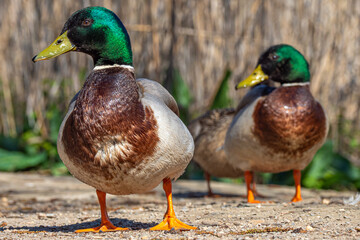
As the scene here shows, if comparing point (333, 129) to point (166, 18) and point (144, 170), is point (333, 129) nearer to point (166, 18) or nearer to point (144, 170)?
point (166, 18)

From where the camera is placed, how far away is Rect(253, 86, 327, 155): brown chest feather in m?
4.34

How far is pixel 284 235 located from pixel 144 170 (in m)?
0.79

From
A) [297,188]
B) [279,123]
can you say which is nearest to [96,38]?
[279,123]

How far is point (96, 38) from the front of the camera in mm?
3039

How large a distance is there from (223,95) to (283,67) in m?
2.30

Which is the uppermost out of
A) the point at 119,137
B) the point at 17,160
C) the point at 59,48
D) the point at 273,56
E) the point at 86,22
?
the point at 86,22

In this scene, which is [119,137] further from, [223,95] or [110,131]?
[223,95]

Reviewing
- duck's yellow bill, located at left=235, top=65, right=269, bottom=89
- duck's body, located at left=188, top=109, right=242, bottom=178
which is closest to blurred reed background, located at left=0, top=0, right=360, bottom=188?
duck's body, located at left=188, top=109, right=242, bottom=178

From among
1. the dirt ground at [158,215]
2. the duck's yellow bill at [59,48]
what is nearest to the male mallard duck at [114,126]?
the duck's yellow bill at [59,48]

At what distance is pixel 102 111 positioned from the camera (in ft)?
9.12

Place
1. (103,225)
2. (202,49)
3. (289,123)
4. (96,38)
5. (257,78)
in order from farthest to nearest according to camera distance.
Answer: (202,49) < (257,78) < (289,123) < (103,225) < (96,38)

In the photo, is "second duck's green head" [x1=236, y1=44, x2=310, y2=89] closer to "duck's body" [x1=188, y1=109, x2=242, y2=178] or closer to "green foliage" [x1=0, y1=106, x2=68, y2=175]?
"duck's body" [x1=188, y1=109, x2=242, y2=178]

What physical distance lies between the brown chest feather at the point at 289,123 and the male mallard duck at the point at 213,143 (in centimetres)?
110

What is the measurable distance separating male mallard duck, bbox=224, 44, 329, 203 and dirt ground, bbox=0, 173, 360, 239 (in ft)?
1.50
